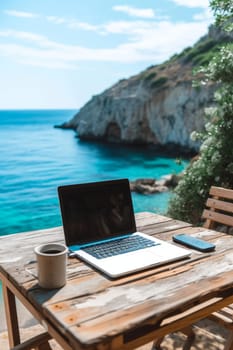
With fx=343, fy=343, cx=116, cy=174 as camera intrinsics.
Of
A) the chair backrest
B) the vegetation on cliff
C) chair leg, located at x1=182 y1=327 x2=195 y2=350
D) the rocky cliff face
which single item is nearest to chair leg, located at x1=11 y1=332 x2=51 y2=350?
chair leg, located at x1=182 y1=327 x2=195 y2=350

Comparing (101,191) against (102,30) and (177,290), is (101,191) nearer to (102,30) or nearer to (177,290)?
(177,290)

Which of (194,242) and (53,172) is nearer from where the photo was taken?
(194,242)

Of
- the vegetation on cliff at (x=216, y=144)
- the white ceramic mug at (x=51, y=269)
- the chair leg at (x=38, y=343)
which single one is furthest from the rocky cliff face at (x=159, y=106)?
the white ceramic mug at (x=51, y=269)

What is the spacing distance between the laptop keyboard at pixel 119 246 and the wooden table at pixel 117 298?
0.11 metres

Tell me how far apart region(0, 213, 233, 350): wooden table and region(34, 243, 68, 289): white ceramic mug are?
0.09 feet

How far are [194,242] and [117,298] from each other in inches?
25.8

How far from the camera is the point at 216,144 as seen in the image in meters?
4.24

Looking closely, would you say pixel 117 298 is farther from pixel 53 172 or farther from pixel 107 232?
pixel 53 172

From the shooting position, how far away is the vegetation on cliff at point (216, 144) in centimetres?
398

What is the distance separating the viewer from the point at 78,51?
1702 inches

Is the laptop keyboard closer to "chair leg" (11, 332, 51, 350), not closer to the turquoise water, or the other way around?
"chair leg" (11, 332, 51, 350)

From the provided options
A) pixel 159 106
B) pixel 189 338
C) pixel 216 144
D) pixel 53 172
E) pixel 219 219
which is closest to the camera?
pixel 189 338

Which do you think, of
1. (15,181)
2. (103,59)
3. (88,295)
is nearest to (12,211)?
(15,181)

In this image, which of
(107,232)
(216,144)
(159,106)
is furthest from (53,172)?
(107,232)
